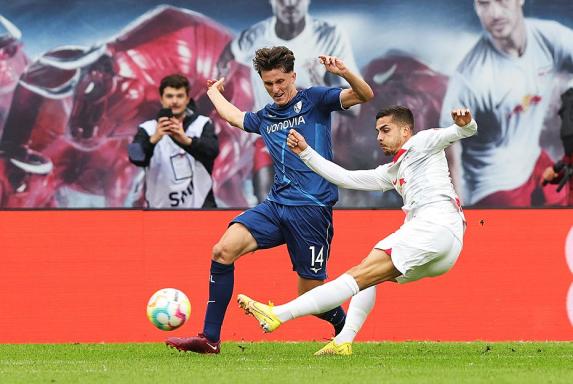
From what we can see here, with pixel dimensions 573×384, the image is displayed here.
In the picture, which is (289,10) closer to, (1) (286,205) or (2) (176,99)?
(2) (176,99)

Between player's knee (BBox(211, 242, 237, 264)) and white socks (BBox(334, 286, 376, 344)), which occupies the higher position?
player's knee (BBox(211, 242, 237, 264))

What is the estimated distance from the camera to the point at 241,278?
469 inches

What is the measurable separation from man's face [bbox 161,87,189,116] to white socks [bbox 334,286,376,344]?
4045mm

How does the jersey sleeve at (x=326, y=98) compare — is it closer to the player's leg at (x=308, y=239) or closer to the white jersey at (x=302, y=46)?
the player's leg at (x=308, y=239)

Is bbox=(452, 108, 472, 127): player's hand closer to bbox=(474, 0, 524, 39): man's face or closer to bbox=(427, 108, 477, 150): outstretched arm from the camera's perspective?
bbox=(427, 108, 477, 150): outstretched arm

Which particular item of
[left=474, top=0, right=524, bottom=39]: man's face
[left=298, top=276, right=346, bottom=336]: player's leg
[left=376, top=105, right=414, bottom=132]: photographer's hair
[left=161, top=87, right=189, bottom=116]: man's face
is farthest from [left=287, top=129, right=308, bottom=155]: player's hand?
[left=474, top=0, right=524, bottom=39]: man's face

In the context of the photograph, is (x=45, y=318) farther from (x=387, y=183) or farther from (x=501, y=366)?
(x=501, y=366)

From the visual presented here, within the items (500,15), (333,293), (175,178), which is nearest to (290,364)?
(333,293)

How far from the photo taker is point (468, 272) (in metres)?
11.9

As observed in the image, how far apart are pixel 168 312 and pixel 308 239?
1.17 meters

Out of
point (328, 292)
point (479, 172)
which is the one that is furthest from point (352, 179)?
point (479, 172)

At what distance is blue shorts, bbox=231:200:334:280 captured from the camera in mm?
10047

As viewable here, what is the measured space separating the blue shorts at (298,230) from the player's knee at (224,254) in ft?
0.69

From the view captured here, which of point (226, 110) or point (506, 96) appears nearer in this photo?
point (226, 110)
